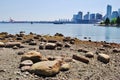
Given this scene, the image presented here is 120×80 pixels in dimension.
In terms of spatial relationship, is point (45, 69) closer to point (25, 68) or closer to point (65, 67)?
point (25, 68)

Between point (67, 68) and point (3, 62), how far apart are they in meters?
2.97

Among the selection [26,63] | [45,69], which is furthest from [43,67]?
[26,63]

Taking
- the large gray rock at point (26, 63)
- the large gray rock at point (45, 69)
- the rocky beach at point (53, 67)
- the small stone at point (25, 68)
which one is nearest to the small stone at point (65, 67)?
the rocky beach at point (53, 67)

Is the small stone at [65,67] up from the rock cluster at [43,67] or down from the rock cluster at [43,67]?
down

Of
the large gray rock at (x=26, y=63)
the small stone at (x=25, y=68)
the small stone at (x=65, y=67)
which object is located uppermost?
the large gray rock at (x=26, y=63)

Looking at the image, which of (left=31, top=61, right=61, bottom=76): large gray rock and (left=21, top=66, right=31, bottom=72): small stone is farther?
(left=21, top=66, right=31, bottom=72): small stone

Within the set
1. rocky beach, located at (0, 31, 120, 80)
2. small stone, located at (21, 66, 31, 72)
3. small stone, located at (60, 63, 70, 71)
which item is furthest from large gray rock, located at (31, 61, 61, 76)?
small stone, located at (60, 63, 70, 71)

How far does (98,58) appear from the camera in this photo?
16625mm

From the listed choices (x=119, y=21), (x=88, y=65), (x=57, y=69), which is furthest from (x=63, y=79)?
(x=119, y=21)

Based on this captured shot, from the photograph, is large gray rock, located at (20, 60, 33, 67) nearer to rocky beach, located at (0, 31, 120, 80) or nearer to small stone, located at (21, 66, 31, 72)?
rocky beach, located at (0, 31, 120, 80)

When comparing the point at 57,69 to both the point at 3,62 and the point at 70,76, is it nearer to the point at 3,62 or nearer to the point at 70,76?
the point at 70,76

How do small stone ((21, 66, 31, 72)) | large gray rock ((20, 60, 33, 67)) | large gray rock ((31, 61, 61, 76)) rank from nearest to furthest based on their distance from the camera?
large gray rock ((31, 61, 61, 76)) → small stone ((21, 66, 31, 72)) → large gray rock ((20, 60, 33, 67))

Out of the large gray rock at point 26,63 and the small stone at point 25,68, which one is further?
the large gray rock at point 26,63

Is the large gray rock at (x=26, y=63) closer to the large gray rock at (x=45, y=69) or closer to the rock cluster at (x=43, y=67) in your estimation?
the rock cluster at (x=43, y=67)
